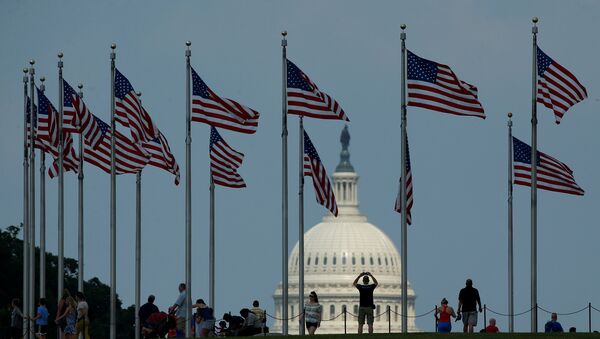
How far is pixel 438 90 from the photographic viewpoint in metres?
93.8

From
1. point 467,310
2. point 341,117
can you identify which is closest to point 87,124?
point 341,117

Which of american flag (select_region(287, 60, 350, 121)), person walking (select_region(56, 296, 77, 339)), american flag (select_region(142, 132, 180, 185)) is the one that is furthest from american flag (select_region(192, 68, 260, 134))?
person walking (select_region(56, 296, 77, 339))

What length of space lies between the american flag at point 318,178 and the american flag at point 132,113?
17.4 ft

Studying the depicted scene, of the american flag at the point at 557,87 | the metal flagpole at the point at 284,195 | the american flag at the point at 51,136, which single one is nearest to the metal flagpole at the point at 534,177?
the american flag at the point at 557,87

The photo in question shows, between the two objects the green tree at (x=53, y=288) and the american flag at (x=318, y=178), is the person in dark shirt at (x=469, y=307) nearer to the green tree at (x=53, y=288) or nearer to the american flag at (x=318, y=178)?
the american flag at (x=318, y=178)

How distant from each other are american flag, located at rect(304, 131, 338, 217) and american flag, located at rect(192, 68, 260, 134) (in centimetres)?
332

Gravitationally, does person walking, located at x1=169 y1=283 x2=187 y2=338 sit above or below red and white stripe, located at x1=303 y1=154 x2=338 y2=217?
below

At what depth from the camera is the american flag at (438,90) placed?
93.3 m

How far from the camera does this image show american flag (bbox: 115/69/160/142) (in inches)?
3864

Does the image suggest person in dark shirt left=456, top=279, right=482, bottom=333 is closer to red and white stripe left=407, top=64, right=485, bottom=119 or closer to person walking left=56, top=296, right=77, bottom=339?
red and white stripe left=407, top=64, right=485, bottom=119

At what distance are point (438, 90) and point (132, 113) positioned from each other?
11246 mm

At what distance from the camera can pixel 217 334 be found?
325 feet

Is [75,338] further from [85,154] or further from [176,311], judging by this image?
[85,154]

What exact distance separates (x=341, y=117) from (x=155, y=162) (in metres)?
9.85
